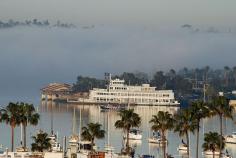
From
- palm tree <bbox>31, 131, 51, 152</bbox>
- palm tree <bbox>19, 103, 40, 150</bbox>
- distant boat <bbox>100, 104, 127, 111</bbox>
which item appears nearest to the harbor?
distant boat <bbox>100, 104, 127, 111</bbox>

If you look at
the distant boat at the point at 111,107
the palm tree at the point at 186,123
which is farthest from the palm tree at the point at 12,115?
the distant boat at the point at 111,107

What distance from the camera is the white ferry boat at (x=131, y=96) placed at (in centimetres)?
17912

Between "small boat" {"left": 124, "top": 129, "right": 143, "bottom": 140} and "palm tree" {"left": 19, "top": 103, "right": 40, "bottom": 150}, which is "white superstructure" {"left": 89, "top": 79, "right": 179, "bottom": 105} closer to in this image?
"small boat" {"left": 124, "top": 129, "right": 143, "bottom": 140}

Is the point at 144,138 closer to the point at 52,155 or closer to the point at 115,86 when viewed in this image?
the point at 52,155

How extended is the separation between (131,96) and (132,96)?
0.32m

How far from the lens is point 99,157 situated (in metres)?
40.6

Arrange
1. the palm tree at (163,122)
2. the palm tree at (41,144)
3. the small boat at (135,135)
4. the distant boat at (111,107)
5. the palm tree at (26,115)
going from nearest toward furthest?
the palm tree at (41,144), the palm tree at (163,122), the palm tree at (26,115), the small boat at (135,135), the distant boat at (111,107)

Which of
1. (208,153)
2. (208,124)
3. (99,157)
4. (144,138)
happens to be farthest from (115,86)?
(99,157)

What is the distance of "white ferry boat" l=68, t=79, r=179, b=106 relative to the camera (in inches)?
7052

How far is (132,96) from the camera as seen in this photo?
593 feet

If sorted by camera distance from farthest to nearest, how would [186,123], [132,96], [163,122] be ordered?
[132,96]
[163,122]
[186,123]

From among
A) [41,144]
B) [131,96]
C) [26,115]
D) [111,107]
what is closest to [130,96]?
[131,96]

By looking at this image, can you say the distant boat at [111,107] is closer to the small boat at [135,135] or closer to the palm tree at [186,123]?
the small boat at [135,135]

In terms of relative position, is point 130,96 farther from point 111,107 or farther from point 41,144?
point 41,144
